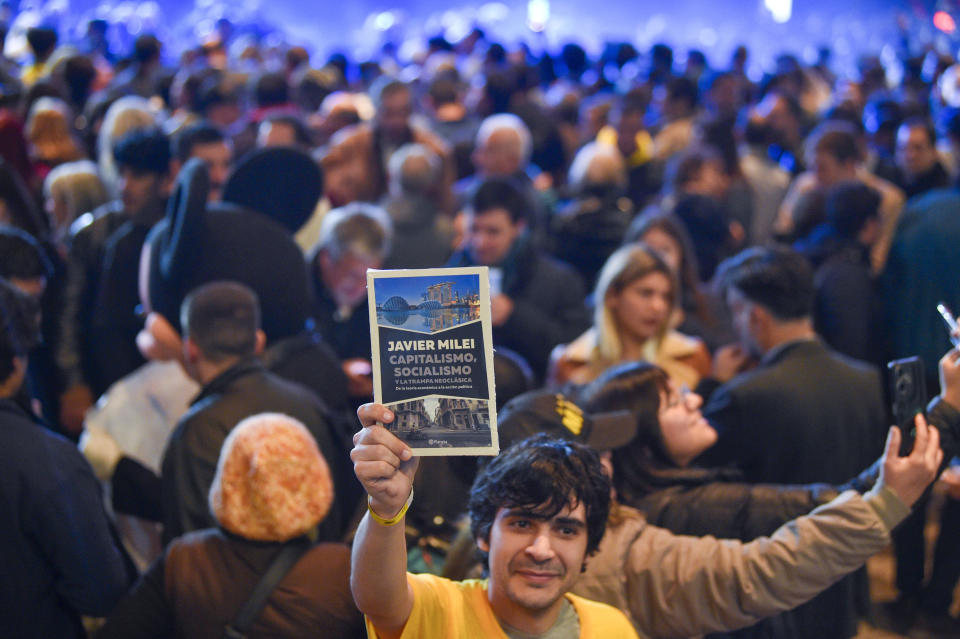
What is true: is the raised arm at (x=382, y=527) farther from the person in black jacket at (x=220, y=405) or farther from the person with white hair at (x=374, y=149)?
the person with white hair at (x=374, y=149)

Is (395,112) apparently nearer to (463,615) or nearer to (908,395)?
(908,395)

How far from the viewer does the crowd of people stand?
209cm

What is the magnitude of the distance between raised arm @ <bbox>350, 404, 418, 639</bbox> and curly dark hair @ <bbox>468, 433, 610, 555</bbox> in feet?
0.90

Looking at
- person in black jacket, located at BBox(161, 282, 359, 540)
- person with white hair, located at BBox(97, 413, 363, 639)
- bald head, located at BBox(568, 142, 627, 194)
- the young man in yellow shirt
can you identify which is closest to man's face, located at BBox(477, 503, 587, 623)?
the young man in yellow shirt

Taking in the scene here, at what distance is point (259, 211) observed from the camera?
12.3ft

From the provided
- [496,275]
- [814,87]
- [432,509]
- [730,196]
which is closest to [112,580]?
[432,509]

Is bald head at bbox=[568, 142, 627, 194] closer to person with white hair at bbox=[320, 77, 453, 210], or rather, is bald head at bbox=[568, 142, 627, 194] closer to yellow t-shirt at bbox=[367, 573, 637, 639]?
person with white hair at bbox=[320, 77, 453, 210]

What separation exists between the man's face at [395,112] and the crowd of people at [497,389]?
0.02 m

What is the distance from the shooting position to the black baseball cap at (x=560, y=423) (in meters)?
2.35

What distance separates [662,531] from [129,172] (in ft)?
9.53

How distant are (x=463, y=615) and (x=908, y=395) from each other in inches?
43.4

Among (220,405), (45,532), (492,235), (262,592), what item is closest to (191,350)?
(220,405)

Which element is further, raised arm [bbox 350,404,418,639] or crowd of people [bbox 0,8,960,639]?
crowd of people [bbox 0,8,960,639]

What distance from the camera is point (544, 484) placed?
6.19 ft
